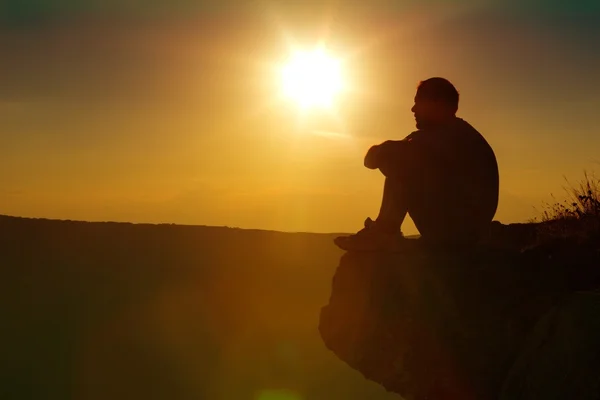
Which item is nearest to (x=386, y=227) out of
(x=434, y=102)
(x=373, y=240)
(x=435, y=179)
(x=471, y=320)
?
(x=373, y=240)

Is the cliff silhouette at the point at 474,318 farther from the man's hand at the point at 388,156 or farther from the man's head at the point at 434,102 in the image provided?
the man's head at the point at 434,102

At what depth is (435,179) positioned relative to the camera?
23.8 ft

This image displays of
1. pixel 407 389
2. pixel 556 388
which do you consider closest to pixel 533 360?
pixel 556 388

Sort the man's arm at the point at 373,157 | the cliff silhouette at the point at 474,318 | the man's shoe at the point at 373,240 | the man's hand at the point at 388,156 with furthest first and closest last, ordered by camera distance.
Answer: the man's shoe at the point at 373,240
the man's arm at the point at 373,157
the man's hand at the point at 388,156
the cliff silhouette at the point at 474,318

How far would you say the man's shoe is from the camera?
24.5 ft

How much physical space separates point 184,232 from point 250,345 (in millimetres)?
16849

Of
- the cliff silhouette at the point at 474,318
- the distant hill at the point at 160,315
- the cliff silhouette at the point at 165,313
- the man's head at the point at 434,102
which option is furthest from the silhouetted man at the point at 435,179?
the distant hill at the point at 160,315

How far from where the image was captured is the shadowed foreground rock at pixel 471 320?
5.64 m

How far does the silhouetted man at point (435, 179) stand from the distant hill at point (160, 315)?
50795 millimetres

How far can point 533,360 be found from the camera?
5711 millimetres

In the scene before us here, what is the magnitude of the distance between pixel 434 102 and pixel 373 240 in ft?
5.41

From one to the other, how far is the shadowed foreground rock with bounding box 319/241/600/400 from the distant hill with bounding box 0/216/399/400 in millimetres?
50427

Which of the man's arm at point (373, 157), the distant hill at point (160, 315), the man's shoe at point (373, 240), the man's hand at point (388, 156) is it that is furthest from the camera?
the distant hill at point (160, 315)

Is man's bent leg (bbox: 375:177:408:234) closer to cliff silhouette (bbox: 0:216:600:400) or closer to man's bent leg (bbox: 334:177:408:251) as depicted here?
man's bent leg (bbox: 334:177:408:251)
